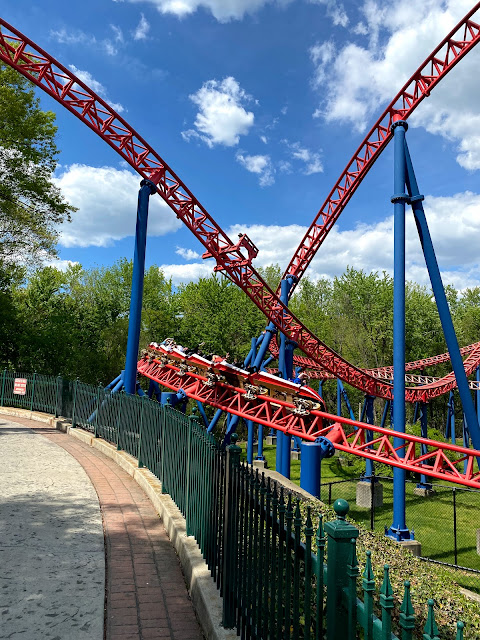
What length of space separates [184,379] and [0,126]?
45.5 feet

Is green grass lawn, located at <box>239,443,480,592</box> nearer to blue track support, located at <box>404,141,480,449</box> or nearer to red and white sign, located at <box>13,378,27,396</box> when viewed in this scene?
blue track support, located at <box>404,141,480,449</box>

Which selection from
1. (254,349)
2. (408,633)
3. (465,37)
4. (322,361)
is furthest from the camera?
(254,349)

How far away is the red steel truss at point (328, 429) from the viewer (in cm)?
851

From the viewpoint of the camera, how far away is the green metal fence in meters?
1.99

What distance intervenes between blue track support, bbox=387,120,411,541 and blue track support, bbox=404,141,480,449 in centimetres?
38

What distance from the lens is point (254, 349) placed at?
2159 cm

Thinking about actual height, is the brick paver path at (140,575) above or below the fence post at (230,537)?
below

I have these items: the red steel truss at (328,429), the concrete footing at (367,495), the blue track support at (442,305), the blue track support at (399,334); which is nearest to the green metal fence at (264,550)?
the red steel truss at (328,429)

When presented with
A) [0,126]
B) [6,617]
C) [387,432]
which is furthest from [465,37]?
[0,126]

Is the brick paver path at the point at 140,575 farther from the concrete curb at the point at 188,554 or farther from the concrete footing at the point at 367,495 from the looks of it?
the concrete footing at the point at 367,495

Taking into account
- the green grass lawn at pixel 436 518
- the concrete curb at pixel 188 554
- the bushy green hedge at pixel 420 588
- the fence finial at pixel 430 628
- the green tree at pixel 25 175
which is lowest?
the green grass lawn at pixel 436 518

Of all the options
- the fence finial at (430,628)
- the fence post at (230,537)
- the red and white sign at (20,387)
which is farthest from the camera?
the red and white sign at (20,387)

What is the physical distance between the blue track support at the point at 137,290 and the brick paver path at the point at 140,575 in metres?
5.51

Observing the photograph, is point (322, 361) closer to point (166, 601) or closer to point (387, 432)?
point (387, 432)
